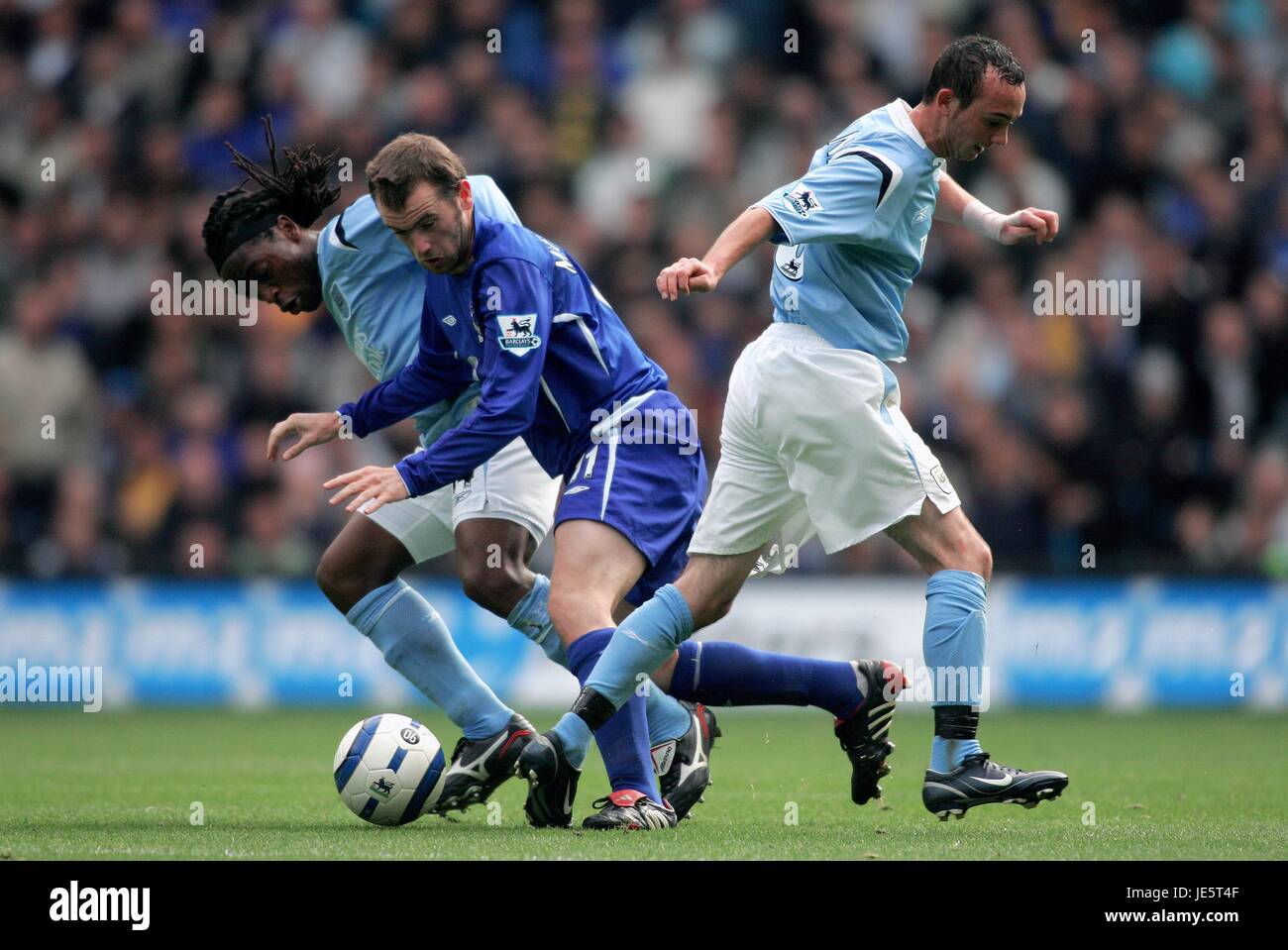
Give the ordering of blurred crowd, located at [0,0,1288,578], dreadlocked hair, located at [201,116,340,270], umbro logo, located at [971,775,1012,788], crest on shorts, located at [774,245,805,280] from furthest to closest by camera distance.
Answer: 1. blurred crowd, located at [0,0,1288,578]
2. dreadlocked hair, located at [201,116,340,270]
3. crest on shorts, located at [774,245,805,280]
4. umbro logo, located at [971,775,1012,788]

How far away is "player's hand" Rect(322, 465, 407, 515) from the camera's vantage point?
17.2ft

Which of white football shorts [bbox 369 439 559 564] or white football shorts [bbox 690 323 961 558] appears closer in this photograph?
white football shorts [bbox 690 323 961 558]

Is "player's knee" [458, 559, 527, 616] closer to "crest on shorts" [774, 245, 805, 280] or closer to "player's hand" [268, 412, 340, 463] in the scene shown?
"player's hand" [268, 412, 340, 463]

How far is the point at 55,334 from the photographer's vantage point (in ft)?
44.3

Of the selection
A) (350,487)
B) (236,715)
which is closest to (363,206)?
(350,487)

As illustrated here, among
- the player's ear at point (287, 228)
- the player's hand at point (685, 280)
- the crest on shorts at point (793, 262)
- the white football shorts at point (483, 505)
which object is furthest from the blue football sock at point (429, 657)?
the player's hand at point (685, 280)

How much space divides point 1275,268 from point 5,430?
9.41 meters

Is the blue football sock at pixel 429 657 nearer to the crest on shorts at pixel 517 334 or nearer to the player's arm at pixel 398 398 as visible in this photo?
the player's arm at pixel 398 398

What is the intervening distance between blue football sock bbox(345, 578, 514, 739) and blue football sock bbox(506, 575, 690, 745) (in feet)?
0.88

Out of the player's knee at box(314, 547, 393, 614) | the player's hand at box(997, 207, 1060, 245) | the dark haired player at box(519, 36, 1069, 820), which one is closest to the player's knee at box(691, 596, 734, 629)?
the dark haired player at box(519, 36, 1069, 820)

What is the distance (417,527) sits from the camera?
6480mm

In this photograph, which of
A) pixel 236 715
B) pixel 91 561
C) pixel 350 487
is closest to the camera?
pixel 350 487

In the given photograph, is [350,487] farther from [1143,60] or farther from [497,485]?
[1143,60]

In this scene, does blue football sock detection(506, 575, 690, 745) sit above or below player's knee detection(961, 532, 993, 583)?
below
